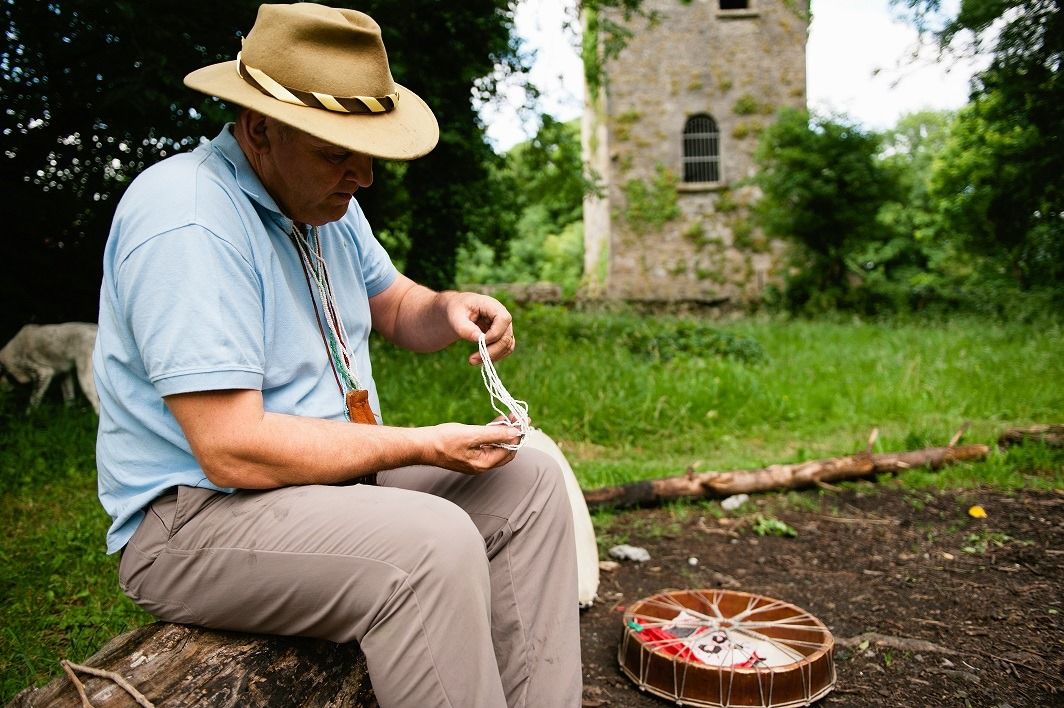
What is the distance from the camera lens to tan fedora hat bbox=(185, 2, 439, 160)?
1758mm

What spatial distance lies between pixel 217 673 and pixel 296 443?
47 centimetres

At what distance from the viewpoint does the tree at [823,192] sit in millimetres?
14117

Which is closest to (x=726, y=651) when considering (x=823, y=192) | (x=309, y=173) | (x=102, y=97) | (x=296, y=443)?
(x=296, y=443)

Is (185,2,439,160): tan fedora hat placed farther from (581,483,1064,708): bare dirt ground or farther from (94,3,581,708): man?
(581,483,1064,708): bare dirt ground

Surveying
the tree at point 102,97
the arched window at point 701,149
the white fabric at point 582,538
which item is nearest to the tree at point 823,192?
the arched window at point 701,149

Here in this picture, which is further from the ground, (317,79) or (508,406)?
(317,79)

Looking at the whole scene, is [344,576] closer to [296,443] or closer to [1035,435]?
[296,443]

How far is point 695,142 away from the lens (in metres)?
17.5

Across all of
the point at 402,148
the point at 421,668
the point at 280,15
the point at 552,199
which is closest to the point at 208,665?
the point at 421,668

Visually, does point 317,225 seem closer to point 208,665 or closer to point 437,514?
point 437,514

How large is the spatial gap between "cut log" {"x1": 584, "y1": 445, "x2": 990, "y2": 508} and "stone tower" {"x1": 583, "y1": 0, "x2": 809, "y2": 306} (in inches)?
488

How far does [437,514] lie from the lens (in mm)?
1674

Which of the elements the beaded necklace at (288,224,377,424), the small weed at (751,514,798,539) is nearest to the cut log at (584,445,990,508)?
the small weed at (751,514,798,539)

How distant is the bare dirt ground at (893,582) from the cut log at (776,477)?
10 centimetres
